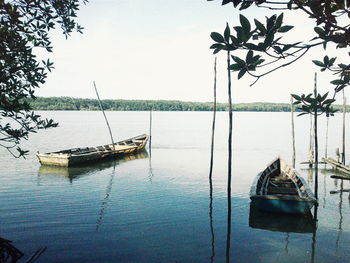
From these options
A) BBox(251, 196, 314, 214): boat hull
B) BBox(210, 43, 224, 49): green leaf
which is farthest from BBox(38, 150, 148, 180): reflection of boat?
BBox(210, 43, 224, 49): green leaf

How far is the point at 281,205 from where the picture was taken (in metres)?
11.5

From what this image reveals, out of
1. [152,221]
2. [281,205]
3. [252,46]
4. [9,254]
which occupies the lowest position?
[152,221]

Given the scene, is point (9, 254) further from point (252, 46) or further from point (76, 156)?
point (76, 156)

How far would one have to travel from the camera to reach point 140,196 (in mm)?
15586

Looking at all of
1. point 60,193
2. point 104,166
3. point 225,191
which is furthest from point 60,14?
point 104,166

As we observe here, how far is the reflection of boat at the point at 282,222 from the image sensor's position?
1129cm

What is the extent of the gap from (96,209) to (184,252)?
5.66m

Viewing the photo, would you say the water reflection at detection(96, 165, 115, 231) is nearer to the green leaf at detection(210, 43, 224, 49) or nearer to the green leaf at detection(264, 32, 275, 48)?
the green leaf at detection(210, 43, 224, 49)

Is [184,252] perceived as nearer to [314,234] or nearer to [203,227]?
[203,227]

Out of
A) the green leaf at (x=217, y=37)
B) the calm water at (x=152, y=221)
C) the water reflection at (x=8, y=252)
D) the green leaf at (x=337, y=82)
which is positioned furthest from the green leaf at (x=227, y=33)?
the water reflection at (x=8, y=252)

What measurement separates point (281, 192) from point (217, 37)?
12.5 meters

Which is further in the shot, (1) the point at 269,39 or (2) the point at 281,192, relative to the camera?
(2) the point at 281,192

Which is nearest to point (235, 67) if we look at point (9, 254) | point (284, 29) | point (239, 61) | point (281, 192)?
point (239, 61)

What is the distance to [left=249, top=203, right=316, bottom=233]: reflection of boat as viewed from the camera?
11292 millimetres
